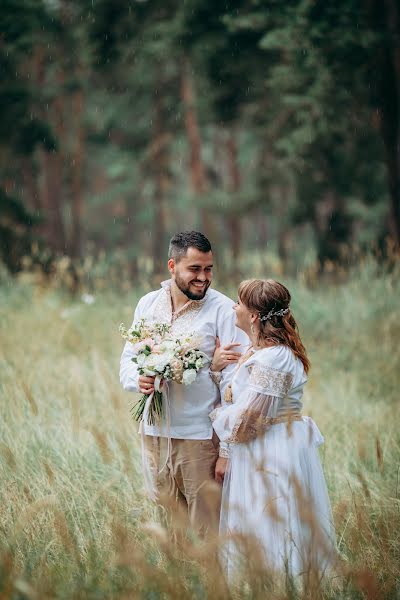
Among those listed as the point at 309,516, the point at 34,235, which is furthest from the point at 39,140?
the point at 309,516

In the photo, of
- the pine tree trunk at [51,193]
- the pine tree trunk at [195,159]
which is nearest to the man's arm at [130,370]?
the pine tree trunk at [195,159]

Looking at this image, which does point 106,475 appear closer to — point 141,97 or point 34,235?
point 34,235

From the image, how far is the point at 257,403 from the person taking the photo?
10.4 ft

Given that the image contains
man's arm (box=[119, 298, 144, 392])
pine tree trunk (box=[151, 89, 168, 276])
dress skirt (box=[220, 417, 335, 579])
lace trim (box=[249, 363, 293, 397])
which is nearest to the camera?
dress skirt (box=[220, 417, 335, 579])

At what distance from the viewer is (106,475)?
14.6 feet

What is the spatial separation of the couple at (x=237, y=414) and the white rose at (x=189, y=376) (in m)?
0.22

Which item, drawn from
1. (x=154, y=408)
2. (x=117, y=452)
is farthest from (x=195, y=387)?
(x=117, y=452)

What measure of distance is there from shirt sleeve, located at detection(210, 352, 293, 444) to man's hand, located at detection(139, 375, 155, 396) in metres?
0.44

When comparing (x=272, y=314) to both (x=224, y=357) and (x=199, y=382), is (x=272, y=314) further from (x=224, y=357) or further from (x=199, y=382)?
(x=199, y=382)

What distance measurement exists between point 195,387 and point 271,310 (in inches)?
25.5

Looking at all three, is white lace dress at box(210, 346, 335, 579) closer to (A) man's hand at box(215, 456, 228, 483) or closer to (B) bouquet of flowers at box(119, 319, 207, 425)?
(A) man's hand at box(215, 456, 228, 483)

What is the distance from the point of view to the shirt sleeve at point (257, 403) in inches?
124

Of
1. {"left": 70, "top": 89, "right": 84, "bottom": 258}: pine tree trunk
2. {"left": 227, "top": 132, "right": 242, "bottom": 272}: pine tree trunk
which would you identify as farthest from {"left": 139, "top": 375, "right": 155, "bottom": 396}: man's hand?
{"left": 70, "top": 89, "right": 84, "bottom": 258}: pine tree trunk

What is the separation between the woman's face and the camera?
3.32m
